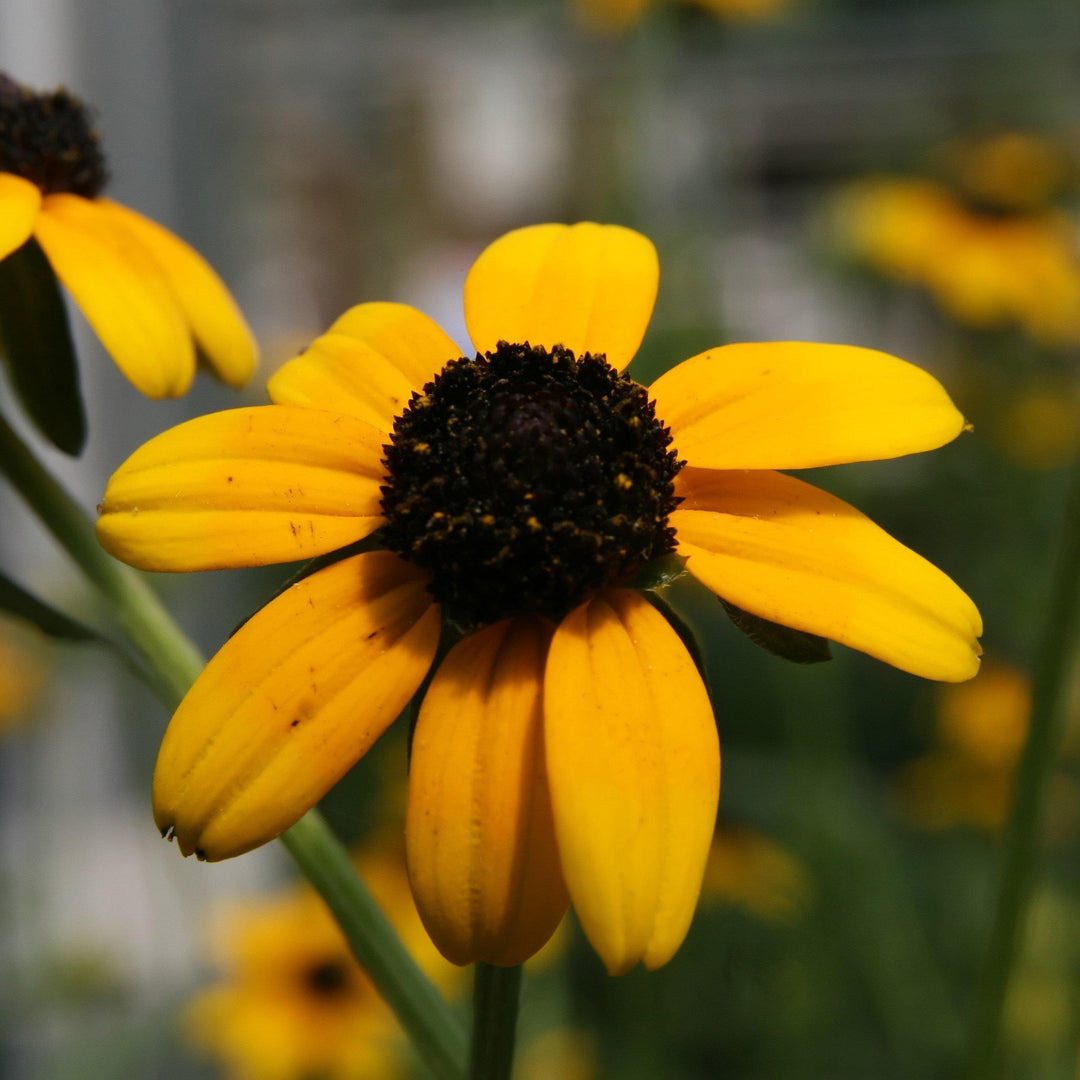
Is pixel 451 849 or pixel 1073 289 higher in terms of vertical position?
pixel 451 849

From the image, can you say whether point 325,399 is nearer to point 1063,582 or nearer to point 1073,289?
point 1063,582

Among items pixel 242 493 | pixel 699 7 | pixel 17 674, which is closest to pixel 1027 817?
pixel 242 493

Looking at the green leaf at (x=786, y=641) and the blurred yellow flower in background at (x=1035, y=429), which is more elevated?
the green leaf at (x=786, y=641)

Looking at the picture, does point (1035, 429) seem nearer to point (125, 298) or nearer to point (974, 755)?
point (974, 755)

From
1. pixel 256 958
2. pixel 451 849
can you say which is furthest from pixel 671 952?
pixel 256 958

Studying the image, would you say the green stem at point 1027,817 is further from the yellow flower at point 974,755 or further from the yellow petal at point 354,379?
the yellow flower at point 974,755

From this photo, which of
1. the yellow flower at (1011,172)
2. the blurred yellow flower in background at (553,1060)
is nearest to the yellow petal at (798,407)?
the blurred yellow flower in background at (553,1060)

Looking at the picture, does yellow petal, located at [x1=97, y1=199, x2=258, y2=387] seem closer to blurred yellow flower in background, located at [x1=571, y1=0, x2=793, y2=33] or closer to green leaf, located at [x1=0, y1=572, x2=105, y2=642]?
green leaf, located at [x1=0, y1=572, x2=105, y2=642]
